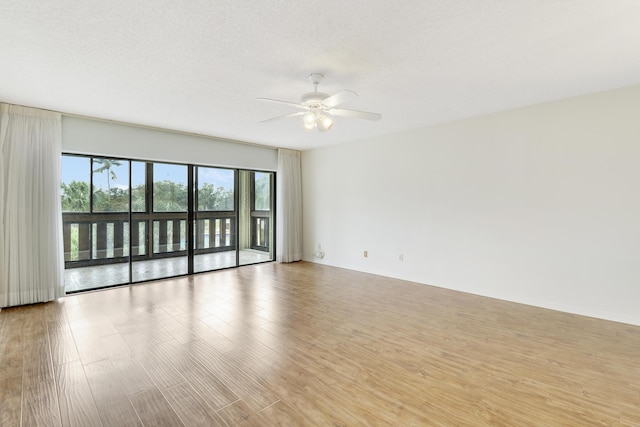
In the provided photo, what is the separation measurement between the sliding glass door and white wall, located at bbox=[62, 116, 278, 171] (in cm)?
20

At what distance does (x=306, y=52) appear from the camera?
2434mm

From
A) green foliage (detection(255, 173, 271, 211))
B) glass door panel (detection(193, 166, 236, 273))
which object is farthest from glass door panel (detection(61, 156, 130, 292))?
green foliage (detection(255, 173, 271, 211))

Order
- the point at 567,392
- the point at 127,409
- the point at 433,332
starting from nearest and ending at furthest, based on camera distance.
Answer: the point at 127,409
the point at 567,392
the point at 433,332

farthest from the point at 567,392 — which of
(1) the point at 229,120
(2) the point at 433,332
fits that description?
(1) the point at 229,120

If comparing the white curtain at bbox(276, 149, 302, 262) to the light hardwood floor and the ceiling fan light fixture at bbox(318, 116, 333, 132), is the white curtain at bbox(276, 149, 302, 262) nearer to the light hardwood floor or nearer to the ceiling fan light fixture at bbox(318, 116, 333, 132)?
the light hardwood floor

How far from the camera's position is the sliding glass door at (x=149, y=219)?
173 inches

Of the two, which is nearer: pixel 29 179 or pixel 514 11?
pixel 514 11

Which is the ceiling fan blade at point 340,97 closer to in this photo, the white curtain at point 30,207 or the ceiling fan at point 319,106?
the ceiling fan at point 319,106

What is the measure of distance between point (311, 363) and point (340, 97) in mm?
2263

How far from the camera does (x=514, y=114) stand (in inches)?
156

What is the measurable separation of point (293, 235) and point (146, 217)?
293cm

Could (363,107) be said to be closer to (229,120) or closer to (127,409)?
(229,120)

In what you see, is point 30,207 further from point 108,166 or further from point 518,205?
point 518,205

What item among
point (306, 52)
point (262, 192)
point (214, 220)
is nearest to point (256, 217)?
point (262, 192)
